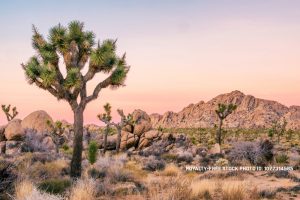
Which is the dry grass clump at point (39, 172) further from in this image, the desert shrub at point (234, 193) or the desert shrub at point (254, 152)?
the desert shrub at point (254, 152)

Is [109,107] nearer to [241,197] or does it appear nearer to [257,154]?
[257,154]

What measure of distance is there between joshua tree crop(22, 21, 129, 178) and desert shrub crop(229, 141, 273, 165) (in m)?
9.69

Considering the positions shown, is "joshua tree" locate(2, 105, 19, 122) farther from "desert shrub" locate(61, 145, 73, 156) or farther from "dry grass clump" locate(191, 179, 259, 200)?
"dry grass clump" locate(191, 179, 259, 200)

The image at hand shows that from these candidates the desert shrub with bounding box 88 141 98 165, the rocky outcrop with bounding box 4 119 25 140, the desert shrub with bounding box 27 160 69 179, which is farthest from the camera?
the rocky outcrop with bounding box 4 119 25 140

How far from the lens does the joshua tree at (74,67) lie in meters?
15.1

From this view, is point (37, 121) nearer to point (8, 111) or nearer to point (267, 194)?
point (8, 111)

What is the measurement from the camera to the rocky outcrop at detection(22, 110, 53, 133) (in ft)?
151

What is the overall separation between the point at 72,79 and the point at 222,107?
85.0 feet

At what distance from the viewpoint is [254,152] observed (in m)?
22.1

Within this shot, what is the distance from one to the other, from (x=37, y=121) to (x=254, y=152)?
31.3 meters

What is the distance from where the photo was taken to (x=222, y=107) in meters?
38.7

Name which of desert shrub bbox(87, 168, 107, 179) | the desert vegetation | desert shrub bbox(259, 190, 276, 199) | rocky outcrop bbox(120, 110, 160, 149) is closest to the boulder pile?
rocky outcrop bbox(120, 110, 160, 149)

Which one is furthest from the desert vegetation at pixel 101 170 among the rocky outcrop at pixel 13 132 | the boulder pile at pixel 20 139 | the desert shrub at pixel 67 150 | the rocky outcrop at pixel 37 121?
the rocky outcrop at pixel 37 121

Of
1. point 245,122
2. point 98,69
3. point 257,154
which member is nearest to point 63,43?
point 98,69
